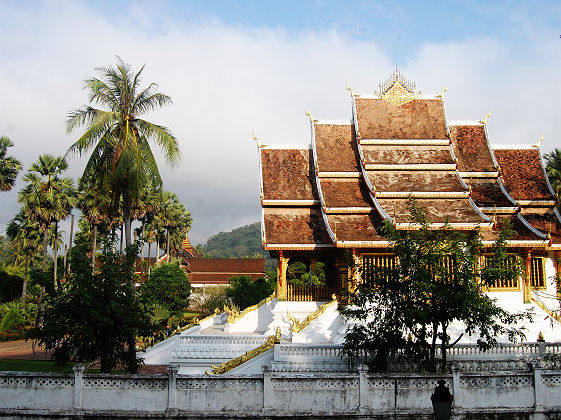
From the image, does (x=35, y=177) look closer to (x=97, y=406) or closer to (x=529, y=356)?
(x=97, y=406)

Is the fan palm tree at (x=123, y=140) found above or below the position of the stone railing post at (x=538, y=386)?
above

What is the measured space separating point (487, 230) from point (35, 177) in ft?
92.5

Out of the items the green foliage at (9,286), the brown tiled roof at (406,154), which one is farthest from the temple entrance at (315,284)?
the green foliage at (9,286)

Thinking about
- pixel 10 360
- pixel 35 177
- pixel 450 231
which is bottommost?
pixel 10 360

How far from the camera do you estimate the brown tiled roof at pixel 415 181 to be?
24938 mm

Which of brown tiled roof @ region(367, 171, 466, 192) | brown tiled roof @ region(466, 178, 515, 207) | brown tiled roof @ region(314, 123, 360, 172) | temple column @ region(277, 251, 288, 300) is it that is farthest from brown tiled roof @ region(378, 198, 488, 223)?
temple column @ region(277, 251, 288, 300)

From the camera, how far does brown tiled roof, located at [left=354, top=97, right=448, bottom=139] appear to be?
89.5ft

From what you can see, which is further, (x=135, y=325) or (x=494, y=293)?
(x=494, y=293)

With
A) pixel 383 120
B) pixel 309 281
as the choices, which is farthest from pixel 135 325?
pixel 383 120

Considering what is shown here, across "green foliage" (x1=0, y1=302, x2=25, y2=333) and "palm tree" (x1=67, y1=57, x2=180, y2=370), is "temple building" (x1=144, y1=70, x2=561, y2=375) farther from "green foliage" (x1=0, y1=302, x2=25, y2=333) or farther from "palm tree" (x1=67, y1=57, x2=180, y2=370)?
"green foliage" (x1=0, y1=302, x2=25, y2=333)

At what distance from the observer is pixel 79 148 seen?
1870 cm

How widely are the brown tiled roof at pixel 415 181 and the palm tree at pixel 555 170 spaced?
6554 millimetres

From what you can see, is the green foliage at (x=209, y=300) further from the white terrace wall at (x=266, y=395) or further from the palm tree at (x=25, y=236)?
the white terrace wall at (x=266, y=395)

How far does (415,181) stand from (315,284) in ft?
20.8
